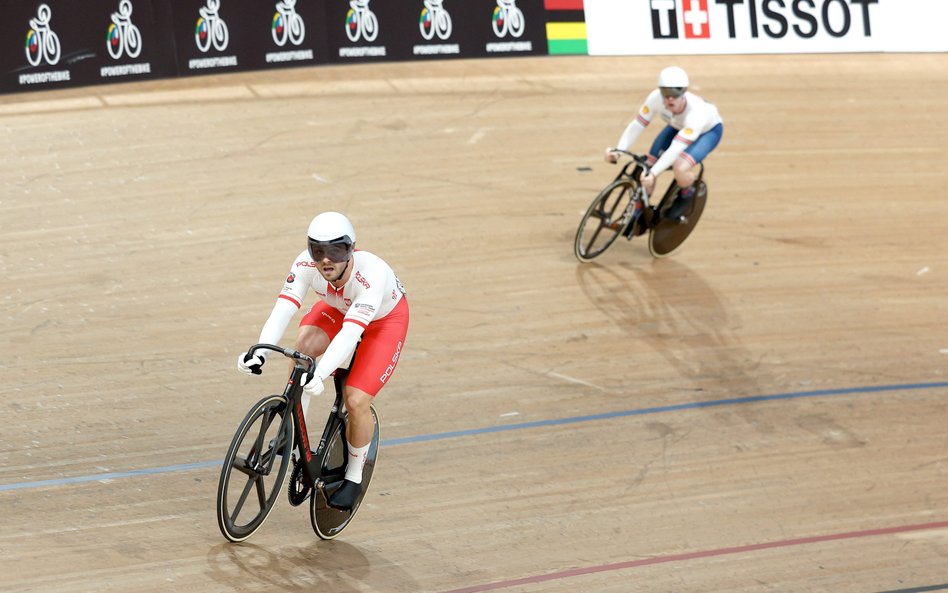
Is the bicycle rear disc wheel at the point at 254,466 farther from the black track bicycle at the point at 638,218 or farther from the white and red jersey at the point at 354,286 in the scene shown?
the black track bicycle at the point at 638,218

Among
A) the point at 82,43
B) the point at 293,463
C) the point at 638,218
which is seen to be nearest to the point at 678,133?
the point at 638,218

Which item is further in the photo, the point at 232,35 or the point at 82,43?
the point at 232,35

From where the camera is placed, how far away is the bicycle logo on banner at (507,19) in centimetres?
1049

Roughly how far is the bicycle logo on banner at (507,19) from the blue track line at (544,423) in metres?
5.77

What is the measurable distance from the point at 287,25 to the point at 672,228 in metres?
4.44

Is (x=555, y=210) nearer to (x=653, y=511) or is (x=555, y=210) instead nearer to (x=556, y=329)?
(x=556, y=329)

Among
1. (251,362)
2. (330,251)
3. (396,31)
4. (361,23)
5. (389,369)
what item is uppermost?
(361,23)

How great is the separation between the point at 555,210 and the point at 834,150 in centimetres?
285

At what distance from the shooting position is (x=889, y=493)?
4.93 m

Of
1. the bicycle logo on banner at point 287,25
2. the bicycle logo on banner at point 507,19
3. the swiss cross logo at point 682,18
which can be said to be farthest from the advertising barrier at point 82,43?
the swiss cross logo at point 682,18

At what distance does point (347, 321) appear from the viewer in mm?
3988

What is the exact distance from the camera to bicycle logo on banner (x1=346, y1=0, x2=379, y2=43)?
1020 cm

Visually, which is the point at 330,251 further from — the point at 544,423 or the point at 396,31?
the point at 396,31

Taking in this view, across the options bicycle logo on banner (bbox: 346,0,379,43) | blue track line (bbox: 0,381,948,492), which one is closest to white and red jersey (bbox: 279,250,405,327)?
blue track line (bbox: 0,381,948,492)
